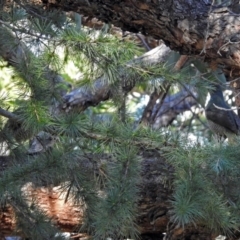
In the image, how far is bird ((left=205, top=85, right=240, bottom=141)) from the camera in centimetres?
344

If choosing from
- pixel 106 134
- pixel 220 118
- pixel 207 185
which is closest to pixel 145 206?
pixel 106 134

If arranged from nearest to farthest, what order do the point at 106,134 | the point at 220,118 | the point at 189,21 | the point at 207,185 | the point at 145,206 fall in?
the point at 207,185
the point at 106,134
the point at 189,21
the point at 145,206
the point at 220,118

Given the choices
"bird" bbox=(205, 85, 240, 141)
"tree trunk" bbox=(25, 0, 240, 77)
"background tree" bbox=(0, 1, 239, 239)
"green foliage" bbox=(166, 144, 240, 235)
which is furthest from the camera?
"bird" bbox=(205, 85, 240, 141)

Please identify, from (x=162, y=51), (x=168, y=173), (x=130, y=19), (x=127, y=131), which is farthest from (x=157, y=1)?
(x=162, y=51)

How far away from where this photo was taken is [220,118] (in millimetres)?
3512

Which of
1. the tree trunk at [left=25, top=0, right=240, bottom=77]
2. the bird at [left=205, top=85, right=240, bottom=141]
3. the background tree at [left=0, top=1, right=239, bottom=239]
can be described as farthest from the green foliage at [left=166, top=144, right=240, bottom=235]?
the bird at [left=205, top=85, right=240, bottom=141]

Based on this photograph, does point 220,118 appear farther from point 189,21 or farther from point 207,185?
point 207,185

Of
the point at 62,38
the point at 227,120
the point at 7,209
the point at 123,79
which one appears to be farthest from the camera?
the point at 227,120

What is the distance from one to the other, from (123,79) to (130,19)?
0.23 meters

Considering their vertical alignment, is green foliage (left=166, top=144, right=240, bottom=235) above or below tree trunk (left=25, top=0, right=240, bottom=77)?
below

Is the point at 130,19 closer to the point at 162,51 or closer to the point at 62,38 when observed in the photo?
the point at 62,38

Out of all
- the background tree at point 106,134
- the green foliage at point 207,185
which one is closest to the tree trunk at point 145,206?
the background tree at point 106,134

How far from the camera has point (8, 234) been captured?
2.62 m

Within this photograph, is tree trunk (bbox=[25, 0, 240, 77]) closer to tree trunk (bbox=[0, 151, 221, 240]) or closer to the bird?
tree trunk (bbox=[0, 151, 221, 240])
